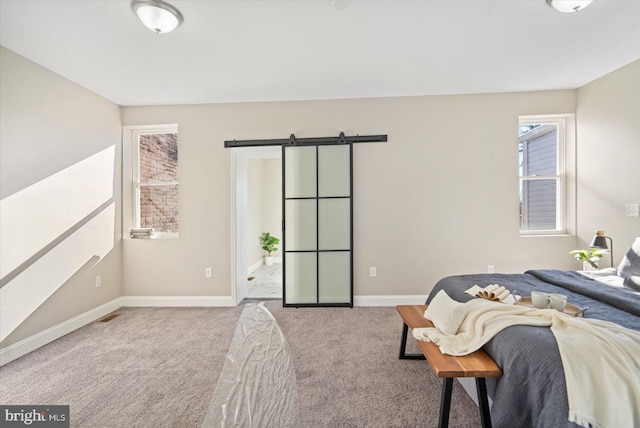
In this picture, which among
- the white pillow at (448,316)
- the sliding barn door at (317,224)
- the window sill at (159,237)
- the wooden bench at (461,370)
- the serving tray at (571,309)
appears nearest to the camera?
the wooden bench at (461,370)

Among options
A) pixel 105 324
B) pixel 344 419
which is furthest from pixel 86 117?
pixel 344 419

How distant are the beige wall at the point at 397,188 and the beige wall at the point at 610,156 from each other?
0.27 meters

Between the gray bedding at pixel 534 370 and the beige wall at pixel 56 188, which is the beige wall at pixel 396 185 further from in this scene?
the gray bedding at pixel 534 370

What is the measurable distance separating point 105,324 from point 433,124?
15.0 feet

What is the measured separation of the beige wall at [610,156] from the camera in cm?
275

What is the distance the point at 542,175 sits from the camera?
3576 millimetres

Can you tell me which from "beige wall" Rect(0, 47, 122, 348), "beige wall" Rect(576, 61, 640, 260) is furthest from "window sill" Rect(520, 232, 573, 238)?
"beige wall" Rect(0, 47, 122, 348)

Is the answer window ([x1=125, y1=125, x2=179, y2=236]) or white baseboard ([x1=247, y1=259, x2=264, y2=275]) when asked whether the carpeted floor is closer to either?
window ([x1=125, y1=125, x2=179, y2=236])

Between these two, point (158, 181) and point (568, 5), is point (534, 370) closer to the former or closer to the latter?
point (568, 5)

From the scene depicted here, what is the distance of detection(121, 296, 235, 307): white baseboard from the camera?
11.8ft

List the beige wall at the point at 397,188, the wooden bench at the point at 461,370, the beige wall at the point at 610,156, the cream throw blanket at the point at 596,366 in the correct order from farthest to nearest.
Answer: the beige wall at the point at 397,188 → the beige wall at the point at 610,156 → the wooden bench at the point at 461,370 → the cream throw blanket at the point at 596,366

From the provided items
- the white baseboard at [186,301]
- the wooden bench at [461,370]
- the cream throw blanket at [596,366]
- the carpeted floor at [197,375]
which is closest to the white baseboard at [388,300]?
the white baseboard at [186,301]

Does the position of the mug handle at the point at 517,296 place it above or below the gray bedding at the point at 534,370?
above

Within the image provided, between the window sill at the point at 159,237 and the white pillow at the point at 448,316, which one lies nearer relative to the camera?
the white pillow at the point at 448,316
